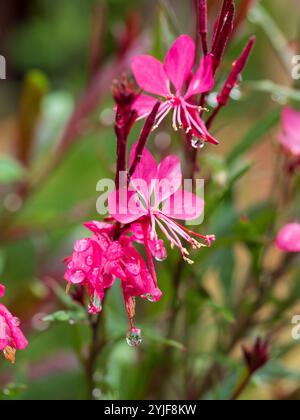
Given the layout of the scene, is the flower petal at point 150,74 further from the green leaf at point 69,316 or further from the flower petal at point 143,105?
the green leaf at point 69,316

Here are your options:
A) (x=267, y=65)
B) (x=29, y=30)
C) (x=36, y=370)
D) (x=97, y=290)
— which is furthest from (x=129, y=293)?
(x=29, y=30)

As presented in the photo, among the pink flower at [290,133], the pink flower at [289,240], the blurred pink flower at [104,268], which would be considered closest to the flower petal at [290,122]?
the pink flower at [290,133]

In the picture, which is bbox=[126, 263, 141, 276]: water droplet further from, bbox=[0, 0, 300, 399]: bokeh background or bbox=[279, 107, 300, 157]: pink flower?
bbox=[279, 107, 300, 157]: pink flower

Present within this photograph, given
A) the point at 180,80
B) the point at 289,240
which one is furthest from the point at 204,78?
the point at 289,240

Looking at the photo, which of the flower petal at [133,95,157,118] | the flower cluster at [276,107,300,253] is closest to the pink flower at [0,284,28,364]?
the flower petal at [133,95,157,118]

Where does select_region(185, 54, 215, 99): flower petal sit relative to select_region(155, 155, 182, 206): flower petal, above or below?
above

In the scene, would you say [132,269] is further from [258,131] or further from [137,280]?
[258,131]

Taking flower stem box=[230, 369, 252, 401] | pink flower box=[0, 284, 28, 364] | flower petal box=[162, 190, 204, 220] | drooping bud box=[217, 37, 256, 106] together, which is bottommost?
flower stem box=[230, 369, 252, 401]
